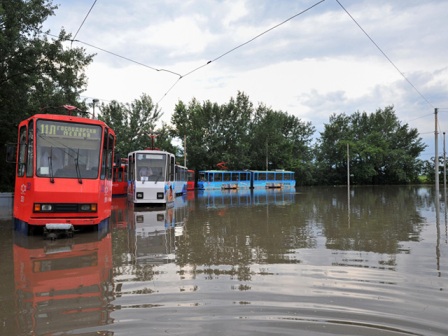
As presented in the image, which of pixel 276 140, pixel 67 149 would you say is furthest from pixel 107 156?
pixel 276 140

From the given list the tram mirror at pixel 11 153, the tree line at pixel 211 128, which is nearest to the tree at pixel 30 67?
the tree line at pixel 211 128

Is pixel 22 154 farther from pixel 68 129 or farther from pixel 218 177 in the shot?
pixel 218 177

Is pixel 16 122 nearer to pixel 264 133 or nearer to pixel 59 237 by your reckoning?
pixel 59 237

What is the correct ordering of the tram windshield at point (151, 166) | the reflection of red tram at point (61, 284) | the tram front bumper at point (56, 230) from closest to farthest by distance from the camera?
the reflection of red tram at point (61, 284), the tram front bumper at point (56, 230), the tram windshield at point (151, 166)

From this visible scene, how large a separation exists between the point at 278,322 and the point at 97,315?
85.0 inches

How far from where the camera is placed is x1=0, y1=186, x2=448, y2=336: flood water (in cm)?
427

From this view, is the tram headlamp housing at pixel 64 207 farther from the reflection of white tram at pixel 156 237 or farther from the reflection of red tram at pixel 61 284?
the reflection of white tram at pixel 156 237

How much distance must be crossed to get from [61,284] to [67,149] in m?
5.74

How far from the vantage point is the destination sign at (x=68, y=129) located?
10613 mm

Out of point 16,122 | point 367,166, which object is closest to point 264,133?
point 367,166

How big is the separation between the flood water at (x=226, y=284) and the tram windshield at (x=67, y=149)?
6.21ft

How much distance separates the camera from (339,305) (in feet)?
16.0

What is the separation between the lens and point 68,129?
1085 cm

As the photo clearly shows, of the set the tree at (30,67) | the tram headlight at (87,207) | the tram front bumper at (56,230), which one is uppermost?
the tree at (30,67)
